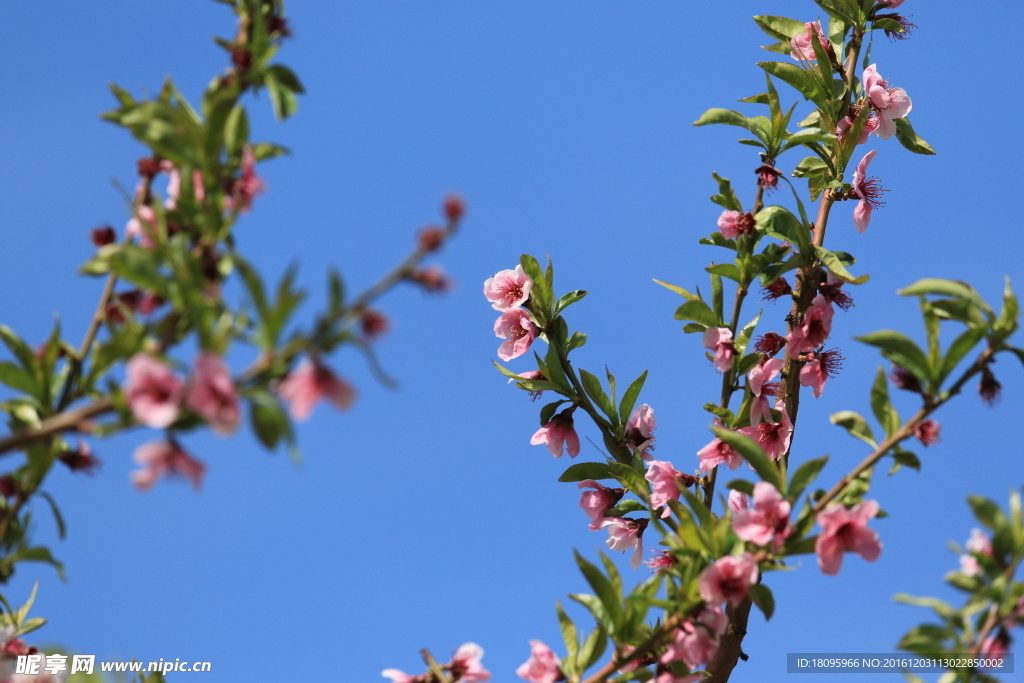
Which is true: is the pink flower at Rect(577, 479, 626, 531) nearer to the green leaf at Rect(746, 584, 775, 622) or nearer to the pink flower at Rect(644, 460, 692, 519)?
the pink flower at Rect(644, 460, 692, 519)

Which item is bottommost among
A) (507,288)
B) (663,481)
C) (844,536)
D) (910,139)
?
(844,536)

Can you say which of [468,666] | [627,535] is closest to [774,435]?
[627,535]

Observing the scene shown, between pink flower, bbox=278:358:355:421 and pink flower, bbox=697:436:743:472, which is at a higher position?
pink flower, bbox=697:436:743:472

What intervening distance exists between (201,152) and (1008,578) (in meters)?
1.89

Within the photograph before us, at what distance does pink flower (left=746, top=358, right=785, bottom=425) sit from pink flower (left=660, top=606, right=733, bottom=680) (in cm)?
88

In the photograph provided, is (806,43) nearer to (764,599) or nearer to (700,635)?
(764,599)

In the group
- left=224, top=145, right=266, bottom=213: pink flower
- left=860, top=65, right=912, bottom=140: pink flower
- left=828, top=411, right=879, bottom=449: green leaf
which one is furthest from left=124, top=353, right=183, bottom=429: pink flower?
left=860, top=65, right=912, bottom=140: pink flower

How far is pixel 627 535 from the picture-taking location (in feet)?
9.04

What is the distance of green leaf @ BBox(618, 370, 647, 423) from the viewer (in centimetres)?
279

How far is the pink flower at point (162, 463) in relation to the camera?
1.36 metres

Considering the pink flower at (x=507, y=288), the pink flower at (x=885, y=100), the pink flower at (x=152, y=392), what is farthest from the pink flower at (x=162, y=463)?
the pink flower at (x=885, y=100)

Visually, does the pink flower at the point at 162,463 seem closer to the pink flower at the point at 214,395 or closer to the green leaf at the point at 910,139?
the pink flower at the point at 214,395

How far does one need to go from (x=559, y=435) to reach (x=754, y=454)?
994 millimetres

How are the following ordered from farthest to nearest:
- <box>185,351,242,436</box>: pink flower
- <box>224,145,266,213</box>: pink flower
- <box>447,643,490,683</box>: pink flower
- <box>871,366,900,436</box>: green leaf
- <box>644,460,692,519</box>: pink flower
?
1. <box>644,460,692,519</box>: pink flower
2. <box>447,643,490,683</box>: pink flower
3. <box>871,366,900,436</box>: green leaf
4. <box>224,145,266,213</box>: pink flower
5. <box>185,351,242,436</box>: pink flower
